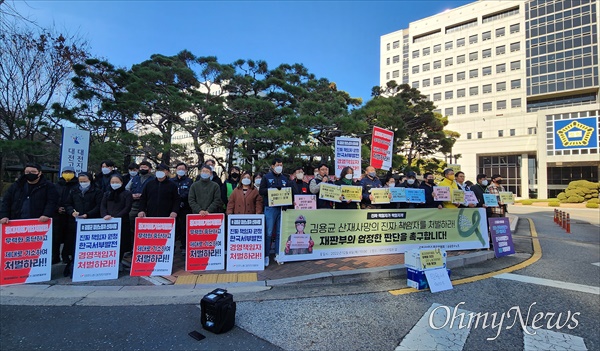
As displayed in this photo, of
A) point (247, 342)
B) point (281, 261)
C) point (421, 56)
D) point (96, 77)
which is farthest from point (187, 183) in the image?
point (421, 56)

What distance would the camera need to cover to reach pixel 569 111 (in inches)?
1665

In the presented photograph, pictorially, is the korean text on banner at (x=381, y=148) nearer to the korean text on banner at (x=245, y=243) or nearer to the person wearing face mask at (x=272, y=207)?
the person wearing face mask at (x=272, y=207)

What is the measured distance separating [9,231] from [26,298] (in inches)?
50.2

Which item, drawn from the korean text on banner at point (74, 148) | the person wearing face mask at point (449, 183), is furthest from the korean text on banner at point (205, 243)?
the korean text on banner at point (74, 148)

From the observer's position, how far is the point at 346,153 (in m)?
10.3

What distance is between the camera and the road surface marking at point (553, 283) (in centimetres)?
502

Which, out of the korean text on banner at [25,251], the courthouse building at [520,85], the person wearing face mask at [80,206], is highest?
the courthouse building at [520,85]

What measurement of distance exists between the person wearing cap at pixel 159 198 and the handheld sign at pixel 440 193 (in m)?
5.80

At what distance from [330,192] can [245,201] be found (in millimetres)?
1815

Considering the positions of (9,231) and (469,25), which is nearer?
(9,231)

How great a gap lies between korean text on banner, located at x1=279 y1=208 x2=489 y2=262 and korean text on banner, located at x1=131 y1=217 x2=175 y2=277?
2.07 m

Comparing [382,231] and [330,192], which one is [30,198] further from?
[382,231]

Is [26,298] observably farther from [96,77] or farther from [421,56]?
[421,56]

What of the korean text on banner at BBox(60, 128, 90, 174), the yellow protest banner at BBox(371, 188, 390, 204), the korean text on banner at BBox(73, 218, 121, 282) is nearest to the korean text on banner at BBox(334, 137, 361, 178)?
the yellow protest banner at BBox(371, 188, 390, 204)
